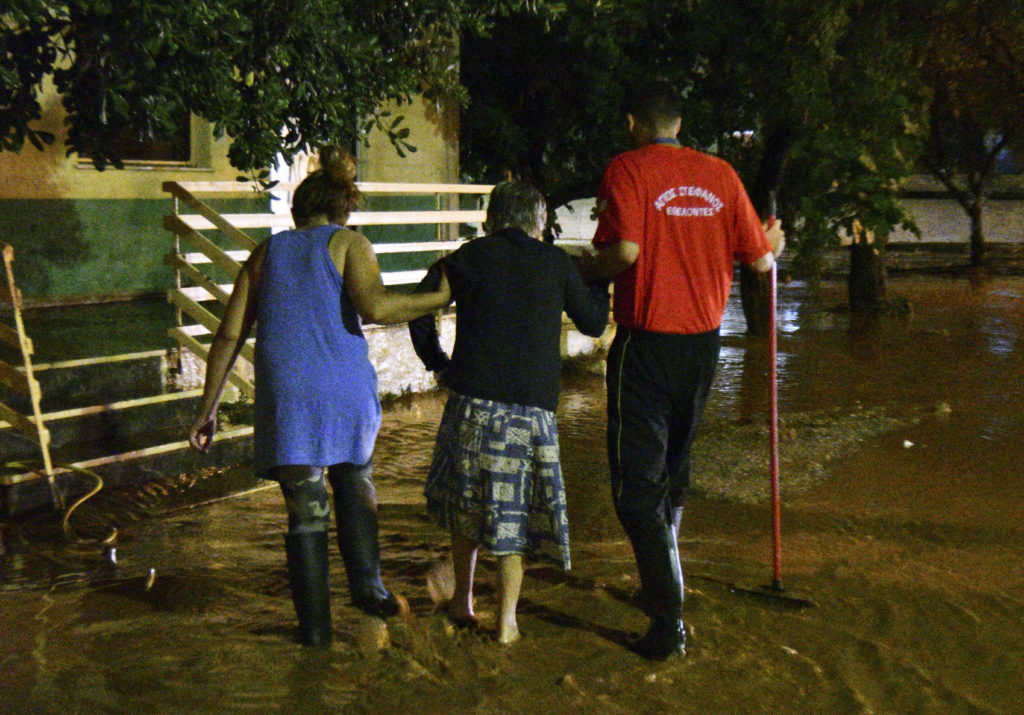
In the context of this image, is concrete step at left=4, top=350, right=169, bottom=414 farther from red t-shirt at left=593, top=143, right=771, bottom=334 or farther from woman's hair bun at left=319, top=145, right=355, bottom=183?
red t-shirt at left=593, top=143, right=771, bottom=334

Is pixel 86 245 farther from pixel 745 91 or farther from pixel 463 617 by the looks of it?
pixel 463 617

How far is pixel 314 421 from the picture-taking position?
4082mm

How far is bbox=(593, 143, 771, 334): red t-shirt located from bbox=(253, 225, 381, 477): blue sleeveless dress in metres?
1.09

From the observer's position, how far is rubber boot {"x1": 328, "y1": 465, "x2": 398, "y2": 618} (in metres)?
4.32

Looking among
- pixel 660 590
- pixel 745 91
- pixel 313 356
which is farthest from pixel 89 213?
pixel 660 590

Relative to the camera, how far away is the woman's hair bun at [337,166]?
4273 mm

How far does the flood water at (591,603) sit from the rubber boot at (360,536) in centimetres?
11

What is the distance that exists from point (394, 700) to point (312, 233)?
5.78 feet

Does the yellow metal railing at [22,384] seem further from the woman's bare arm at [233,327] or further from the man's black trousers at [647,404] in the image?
the man's black trousers at [647,404]

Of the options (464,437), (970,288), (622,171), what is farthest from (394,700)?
(970,288)

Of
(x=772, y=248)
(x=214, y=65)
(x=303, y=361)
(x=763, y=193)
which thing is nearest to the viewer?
(x=303, y=361)

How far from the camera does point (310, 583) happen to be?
4.18 metres

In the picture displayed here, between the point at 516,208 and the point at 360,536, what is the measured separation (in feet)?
4.78

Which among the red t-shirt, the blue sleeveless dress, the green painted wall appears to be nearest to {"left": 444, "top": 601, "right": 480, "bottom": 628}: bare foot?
the blue sleeveless dress
